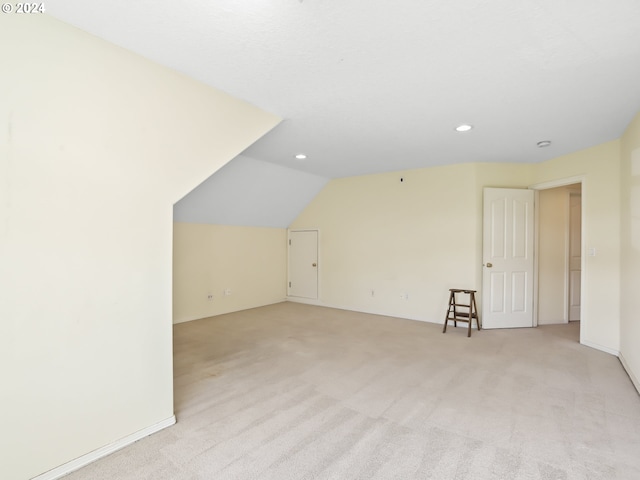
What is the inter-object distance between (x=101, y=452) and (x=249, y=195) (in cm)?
374

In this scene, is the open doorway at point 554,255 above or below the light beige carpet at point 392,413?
above

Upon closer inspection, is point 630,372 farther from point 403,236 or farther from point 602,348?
point 403,236

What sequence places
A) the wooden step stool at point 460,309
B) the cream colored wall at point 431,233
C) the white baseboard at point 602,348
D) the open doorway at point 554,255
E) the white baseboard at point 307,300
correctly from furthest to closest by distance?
the white baseboard at point 307,300 < the open doorway at point 554,255 < the wooden step stool at point 460,309 < the cream colored wall at point 431,233 < the white baseboard at point 602,348

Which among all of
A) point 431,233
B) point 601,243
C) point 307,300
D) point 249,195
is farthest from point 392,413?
point 307,300

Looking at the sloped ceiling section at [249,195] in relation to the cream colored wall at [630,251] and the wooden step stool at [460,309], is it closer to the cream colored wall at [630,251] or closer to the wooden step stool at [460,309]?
the wooden step stool at [460,309]

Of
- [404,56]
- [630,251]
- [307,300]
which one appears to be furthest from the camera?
[307,300]

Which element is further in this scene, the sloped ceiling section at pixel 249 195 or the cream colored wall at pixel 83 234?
the sloped ceiling section at pixel 249 195

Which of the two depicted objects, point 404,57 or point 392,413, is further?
point 392,413

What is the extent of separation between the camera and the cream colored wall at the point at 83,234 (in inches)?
61.4

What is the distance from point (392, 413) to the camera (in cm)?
227

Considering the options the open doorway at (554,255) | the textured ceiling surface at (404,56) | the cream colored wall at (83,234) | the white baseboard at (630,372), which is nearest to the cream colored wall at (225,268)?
the textured ceiling surface at (404,56)

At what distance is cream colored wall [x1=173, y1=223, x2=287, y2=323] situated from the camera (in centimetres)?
481

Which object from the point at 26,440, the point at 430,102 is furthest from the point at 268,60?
the point at 26,440

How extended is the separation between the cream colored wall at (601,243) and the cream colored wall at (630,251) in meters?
0.15
